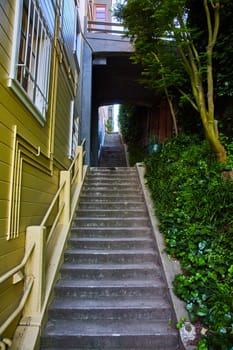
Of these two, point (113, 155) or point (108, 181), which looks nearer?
point (108, 181)

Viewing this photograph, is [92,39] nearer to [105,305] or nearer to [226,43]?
[226,43]

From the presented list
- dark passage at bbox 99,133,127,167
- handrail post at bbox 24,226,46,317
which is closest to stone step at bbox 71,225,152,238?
handrail post at bbox 24,226,46,317

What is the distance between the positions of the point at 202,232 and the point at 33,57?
9.04ft

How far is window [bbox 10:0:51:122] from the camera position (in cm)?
275

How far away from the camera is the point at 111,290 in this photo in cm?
305

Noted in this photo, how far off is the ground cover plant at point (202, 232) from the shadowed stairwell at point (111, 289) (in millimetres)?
323

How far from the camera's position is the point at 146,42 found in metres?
5.73

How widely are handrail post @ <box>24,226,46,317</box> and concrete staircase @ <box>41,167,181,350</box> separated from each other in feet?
0.74

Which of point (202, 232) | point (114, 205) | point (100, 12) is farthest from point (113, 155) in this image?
point (202, 232)

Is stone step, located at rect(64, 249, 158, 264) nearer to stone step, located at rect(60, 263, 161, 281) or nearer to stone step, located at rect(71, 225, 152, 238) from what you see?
stone step, located at rect(60, 263, 161, 281)

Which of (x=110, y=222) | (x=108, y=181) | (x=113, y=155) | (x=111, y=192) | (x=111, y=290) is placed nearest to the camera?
(x=111, y=290)

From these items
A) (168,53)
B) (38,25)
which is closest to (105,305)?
(38,25)

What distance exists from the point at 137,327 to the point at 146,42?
512cm

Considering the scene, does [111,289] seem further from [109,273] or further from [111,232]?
[111,232]
